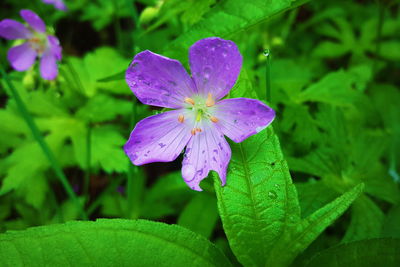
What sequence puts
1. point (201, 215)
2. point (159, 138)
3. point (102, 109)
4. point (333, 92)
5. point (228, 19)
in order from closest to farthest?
point (159, 138) → point (228, 19) → point (201, 215) → point (333, 92) → point (102, 109)

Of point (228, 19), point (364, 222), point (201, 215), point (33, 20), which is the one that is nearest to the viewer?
point (228, 19)

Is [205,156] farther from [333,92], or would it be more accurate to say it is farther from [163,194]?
[333,92]

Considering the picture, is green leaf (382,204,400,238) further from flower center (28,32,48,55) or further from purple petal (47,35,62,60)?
flower center (28,32,48,55)

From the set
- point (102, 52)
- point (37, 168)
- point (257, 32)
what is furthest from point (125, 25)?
point (37, 168)

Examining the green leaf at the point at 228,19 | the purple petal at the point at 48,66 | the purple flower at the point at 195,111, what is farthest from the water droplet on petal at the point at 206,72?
the purple petal at the point at 48,66

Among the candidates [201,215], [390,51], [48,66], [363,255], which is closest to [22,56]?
[48,66]

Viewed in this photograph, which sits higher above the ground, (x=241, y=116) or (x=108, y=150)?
(x=241, y=116)

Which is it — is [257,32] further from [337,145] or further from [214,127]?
[214,127]
